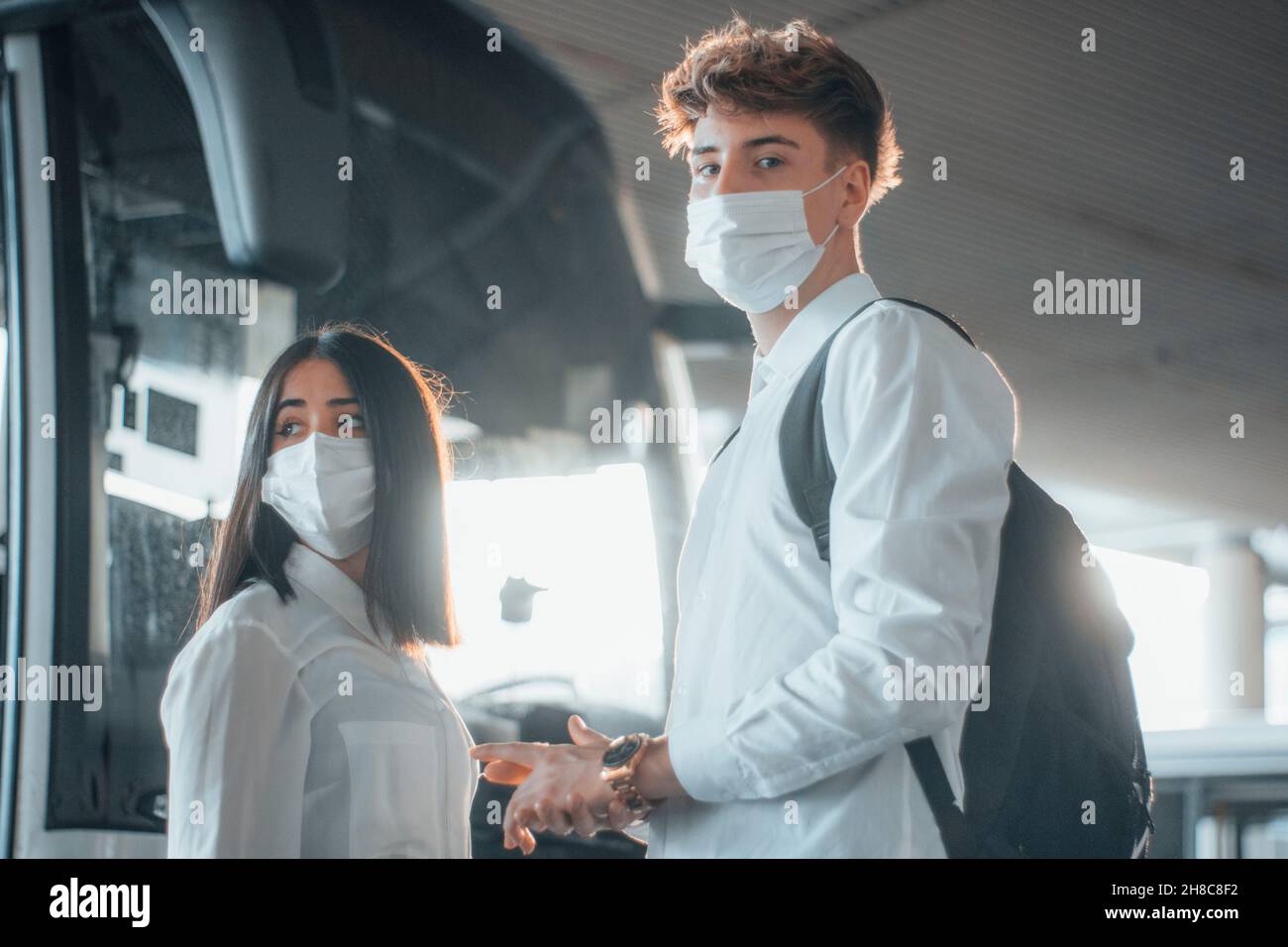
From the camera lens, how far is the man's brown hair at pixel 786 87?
→ 1.44 meters

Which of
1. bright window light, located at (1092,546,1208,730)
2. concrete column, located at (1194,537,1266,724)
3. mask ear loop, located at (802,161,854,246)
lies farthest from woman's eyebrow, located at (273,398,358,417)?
concrete column, located at (1194,537,1266,724)

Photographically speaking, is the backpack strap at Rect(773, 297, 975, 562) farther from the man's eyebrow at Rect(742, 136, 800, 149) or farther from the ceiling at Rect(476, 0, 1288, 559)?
the ceiling at Rect(476, 0, 1288, 559)

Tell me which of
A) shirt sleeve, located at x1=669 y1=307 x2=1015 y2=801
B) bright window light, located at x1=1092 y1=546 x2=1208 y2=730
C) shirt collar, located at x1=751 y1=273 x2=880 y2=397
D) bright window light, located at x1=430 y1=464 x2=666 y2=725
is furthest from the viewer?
bright window light, located at x1=1092 y1=546 x2=1208 y2=730

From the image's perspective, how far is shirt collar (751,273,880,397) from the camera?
4.72ft

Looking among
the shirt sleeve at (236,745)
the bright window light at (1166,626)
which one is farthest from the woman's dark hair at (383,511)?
the bright window light at (1166,626)

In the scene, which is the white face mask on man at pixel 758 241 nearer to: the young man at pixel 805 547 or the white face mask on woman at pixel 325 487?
the young man at pixel 805 547

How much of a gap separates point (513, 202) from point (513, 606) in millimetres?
693

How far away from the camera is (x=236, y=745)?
1.45m

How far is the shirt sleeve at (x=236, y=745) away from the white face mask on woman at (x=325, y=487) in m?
0.17

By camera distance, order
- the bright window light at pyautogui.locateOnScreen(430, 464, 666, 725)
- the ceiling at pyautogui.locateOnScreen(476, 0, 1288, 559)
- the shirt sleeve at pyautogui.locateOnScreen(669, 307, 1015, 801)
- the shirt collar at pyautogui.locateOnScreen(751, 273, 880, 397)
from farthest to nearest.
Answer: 1. the ceiling at pyautogui.locateOnScreen(476, 0, 1288, 559)
2. the bright window light at pyautogui.locateOnScreen(430, 464, 666, 725)
3. the shirt collar at pyautogui.locateOnScreen(751, 273, 880, 397)
4. the shirt sleeve at pyautogui.locateOnScreen(669, 307, 1015, 801)

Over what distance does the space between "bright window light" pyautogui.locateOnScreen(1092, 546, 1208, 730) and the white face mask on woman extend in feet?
4.04

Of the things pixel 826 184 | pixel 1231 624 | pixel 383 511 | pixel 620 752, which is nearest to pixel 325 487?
pixel 383 511
